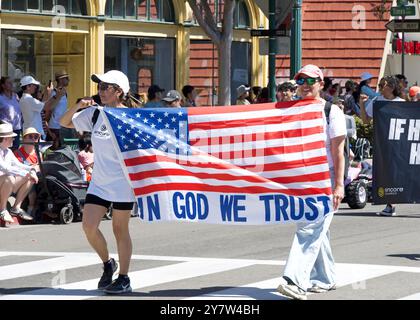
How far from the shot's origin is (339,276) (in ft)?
35.5

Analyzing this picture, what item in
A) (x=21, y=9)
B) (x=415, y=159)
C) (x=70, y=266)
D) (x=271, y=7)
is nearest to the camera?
(x=70, y=266)

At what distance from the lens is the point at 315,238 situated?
9.59m

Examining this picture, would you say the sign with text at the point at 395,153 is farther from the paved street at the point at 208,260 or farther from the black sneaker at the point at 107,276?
the black sneaker at the point at 107,276

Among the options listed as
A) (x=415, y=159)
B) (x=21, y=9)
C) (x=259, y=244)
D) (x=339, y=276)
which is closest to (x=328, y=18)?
(x=21, y=9)

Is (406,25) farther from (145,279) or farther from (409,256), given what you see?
(145,279)

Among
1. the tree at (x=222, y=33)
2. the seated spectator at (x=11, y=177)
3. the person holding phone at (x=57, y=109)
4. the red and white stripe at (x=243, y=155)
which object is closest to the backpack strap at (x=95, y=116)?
the red and white stripe at (x=243, y=155)

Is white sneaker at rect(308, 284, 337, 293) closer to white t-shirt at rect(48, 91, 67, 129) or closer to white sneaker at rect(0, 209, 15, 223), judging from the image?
white sneaker at rect(0, 209, 15, 223)

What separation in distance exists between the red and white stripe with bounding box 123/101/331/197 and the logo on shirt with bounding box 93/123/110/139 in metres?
0.23

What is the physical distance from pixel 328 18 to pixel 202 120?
28110 mm

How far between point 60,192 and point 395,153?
15.1ft

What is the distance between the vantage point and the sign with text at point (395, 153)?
53.8 ft

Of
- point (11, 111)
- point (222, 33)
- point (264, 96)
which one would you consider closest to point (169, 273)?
point (11, 111)

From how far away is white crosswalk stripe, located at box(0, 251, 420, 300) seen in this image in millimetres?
9812
